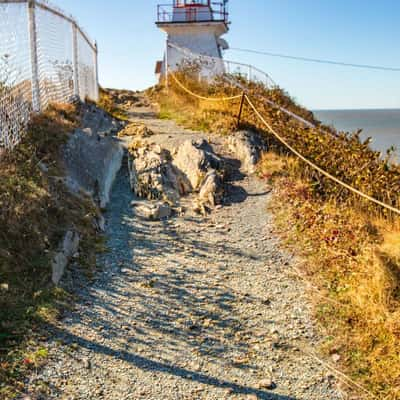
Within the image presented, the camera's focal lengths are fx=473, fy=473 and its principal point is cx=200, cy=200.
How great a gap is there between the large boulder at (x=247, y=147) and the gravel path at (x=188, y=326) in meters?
2.72

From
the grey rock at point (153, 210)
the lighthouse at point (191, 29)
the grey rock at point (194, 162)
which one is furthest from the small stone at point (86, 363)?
the lighthouse at point (191, 29)

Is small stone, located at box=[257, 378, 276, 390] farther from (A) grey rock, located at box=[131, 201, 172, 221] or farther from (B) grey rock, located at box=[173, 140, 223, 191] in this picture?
(B) grey rock, located at box=[173, 140, 223, 191]

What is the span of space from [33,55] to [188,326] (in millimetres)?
5599

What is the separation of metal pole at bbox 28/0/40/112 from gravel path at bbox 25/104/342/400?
2.90 metres

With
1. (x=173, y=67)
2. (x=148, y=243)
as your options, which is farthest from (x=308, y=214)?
(x=173, y=67)

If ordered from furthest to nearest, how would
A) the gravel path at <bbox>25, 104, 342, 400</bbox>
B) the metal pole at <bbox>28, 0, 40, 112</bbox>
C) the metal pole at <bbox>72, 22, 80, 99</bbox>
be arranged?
the metal pole at <bbox>72, 22, 80, 99</bbox>, the metal pole at <bbox>28, 0, 40, 112</bbox>, the gravel path at <bbox>25, 104, 342, 400</bbox>

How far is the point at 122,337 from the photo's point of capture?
4273 mm

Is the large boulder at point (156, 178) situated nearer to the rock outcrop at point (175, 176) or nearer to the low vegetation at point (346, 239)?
the rock outcrop at point (175, 176)

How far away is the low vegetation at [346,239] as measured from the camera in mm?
4086

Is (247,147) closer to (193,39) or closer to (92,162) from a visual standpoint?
(92,162)

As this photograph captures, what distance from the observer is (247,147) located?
9547mm

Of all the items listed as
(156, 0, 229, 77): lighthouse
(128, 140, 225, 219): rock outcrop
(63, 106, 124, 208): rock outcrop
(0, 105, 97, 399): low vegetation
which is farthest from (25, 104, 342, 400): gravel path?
(156, 0, 229, 77): lighthouse

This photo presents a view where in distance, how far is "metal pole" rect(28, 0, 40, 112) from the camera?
7703 mm

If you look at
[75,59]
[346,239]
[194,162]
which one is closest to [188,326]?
[346,239]
